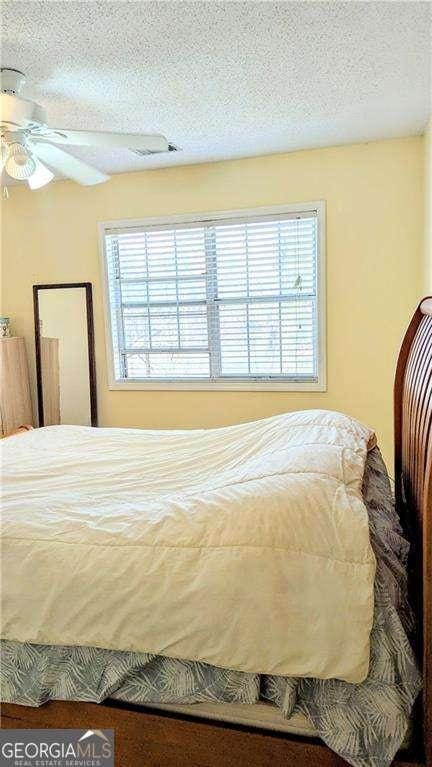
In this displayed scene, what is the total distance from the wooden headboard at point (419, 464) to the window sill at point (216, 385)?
5.30 ft

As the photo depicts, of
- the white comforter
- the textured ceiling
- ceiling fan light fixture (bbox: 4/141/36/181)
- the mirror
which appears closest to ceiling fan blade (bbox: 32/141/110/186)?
ceiling fan light fixture (bbox: 4/141/36/181)

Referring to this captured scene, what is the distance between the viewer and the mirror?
162 inches

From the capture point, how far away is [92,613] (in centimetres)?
132

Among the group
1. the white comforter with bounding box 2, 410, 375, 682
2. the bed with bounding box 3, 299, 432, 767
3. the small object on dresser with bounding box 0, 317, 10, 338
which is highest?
the small object on dresser with bounding box 0, 317, 10, 338

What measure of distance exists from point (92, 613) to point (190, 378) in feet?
8.85

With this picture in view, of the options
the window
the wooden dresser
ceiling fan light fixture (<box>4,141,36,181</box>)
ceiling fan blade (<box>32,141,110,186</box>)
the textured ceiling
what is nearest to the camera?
the textured ceiling

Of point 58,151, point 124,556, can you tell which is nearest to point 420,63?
point 58,151

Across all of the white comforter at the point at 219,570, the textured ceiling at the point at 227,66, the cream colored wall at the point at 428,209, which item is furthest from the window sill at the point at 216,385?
the white comforter at the point at 219,570

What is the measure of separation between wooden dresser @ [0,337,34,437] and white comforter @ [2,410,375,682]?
2.60 metres

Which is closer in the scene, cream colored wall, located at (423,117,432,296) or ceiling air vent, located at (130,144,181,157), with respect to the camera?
cream colored wall, located at (423,117,432,296)

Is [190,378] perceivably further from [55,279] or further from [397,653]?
[397,653]

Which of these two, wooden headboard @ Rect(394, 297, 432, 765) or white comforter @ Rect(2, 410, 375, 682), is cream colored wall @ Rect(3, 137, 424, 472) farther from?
white comforter @ Rect(2, 410, 375, 682)

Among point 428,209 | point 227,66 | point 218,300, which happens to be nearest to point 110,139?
point 227,66

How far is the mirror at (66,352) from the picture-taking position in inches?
162
